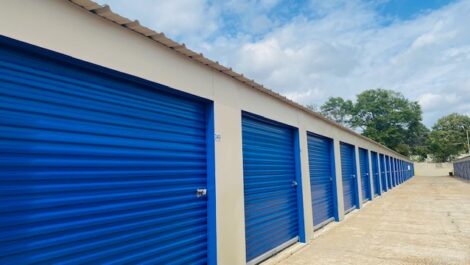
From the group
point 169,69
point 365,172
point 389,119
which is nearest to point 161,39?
point 169,69

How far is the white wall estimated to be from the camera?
2418 millimetres

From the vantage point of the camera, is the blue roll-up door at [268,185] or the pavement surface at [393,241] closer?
the blue roll-up door at [268,185]

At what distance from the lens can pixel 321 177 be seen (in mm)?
8977

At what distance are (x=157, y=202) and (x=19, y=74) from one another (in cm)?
188

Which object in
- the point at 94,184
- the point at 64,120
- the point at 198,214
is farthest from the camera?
the point at 198,214

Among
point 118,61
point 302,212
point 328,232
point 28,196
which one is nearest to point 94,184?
point 28,196

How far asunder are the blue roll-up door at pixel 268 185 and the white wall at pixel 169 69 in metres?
0.32

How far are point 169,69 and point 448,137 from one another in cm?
7947

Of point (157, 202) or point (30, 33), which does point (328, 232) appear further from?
point (30, 33)

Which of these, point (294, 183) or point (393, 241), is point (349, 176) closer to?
point (393, 241)

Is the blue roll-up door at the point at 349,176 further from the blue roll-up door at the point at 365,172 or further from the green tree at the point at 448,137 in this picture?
the green tree at the point at 448,137

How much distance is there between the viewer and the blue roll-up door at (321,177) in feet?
27.1

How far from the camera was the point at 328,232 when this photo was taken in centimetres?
799

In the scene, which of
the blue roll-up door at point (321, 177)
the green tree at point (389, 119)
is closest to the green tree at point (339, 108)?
the green tree at point (389, 119)
